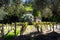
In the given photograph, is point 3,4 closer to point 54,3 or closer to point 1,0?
point 1,0

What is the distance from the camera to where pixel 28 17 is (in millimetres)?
41938

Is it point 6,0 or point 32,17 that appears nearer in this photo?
point 6,0

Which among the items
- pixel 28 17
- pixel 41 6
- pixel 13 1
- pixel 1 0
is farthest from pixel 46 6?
pixel 28 17

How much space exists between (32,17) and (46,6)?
22.2 metres

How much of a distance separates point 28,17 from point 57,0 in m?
23.3

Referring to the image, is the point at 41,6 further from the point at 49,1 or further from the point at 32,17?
the point at 32,17

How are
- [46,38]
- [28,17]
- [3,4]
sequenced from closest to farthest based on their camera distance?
[46,38] < [3,4] < [28,17]

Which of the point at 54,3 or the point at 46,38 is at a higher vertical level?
the point at 54,3

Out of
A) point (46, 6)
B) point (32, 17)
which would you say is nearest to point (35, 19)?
point (32, 17)

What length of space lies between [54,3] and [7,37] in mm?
5768

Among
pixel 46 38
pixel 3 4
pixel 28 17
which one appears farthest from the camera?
pixel 28 17

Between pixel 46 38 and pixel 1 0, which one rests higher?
pixel 1 0

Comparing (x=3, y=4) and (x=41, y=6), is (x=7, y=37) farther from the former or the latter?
(x=41, y=6)

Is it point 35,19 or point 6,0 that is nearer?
point 6,0
